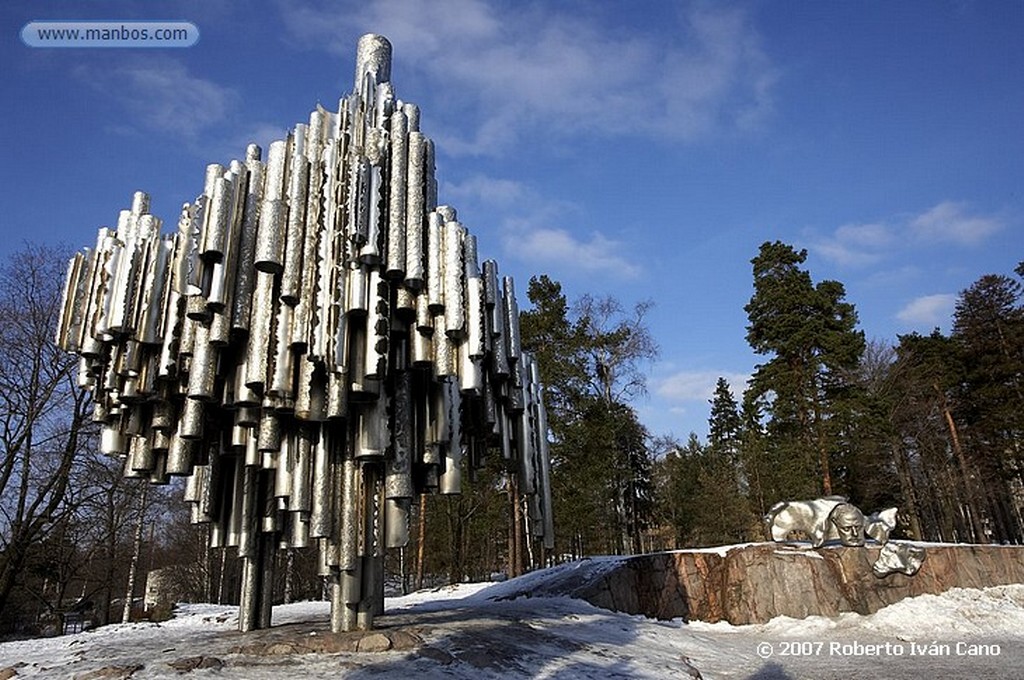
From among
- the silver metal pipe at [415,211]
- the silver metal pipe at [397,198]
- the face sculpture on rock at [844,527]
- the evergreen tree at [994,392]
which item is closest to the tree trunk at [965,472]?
the evergreen tree at [994,392]

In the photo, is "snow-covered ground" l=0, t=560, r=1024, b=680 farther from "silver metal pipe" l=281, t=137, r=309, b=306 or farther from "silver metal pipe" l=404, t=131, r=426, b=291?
"silver metal pipe" l=404, t=131, r=426, b=291

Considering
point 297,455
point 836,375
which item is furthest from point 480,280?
point 836,375

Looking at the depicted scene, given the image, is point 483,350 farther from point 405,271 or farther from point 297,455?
point 297,455

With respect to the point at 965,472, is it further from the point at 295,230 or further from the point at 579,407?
the point at 295,230

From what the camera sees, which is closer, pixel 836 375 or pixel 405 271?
pixel 405 271

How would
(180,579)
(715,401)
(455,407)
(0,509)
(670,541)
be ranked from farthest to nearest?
(715,401) → (670,541) → (180,579) → (0,509) → (455,407)

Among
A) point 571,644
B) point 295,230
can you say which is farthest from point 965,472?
point 295,230

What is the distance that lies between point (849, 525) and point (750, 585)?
3.30 m

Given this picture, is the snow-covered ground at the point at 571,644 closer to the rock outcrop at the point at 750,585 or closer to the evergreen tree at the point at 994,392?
the rock outcrop at the point at 750,585

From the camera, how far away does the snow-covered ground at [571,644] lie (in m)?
7.62

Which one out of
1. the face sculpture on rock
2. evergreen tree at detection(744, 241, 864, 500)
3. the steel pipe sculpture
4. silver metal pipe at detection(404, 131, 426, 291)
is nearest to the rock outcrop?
the face sculpture on rock

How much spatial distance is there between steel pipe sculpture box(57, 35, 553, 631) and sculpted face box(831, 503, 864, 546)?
10155 millimetres

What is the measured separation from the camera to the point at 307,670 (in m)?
7.12

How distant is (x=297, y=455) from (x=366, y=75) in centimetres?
Result: 680
